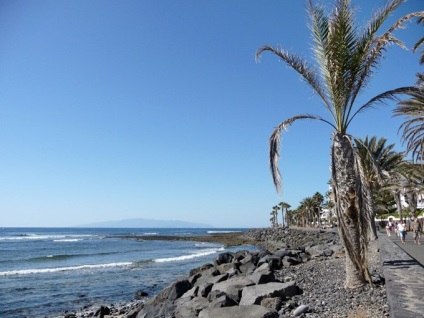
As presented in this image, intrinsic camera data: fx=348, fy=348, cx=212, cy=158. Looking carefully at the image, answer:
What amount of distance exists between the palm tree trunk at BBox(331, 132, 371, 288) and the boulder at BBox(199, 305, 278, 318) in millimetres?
2478

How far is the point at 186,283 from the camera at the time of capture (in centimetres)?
1350

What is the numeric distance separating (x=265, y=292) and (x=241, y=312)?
4.72 ft

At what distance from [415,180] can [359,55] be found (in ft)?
112

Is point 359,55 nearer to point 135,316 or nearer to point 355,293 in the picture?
point 355,293

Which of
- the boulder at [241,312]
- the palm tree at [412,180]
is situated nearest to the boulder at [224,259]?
the boulder at [241,312]

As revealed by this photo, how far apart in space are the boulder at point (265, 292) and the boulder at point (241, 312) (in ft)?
2.79

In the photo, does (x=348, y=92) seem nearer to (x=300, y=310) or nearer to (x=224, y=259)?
(x=300, y=310)

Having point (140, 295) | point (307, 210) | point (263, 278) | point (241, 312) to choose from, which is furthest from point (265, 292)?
point (307, 210)

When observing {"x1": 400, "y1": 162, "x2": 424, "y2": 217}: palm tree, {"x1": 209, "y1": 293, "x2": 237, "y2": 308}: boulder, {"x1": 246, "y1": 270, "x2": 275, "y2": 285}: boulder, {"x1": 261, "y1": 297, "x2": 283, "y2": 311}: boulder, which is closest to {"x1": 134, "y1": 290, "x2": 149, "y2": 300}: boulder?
{"x1": 246, "y1": 270, "x2": 275, "y2": 285}: boulder

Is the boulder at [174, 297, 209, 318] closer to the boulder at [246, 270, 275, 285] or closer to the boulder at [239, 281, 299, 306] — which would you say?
the boulder at [239, 281, 299, 306]

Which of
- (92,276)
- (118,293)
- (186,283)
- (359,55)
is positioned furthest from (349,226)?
(92,276)

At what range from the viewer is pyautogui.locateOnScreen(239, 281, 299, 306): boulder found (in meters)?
8.47

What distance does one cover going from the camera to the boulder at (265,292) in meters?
8.47

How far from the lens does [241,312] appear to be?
24.3 ft
